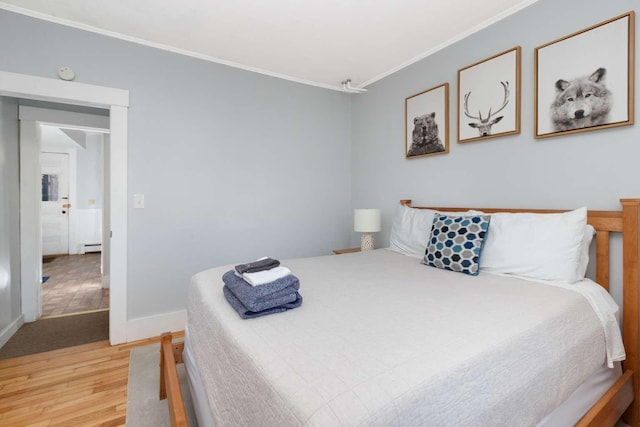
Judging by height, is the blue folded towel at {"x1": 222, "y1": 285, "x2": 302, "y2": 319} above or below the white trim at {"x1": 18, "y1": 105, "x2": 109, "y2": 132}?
below

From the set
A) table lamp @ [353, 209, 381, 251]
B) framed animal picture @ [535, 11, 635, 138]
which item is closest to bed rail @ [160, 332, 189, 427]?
table lamp @ [353, 209, 381, 251]

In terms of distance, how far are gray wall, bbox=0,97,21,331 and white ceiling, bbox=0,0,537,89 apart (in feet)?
3.30

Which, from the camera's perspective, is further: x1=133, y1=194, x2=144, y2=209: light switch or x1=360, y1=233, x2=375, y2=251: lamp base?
x1=360, y1=233, x2=375, y2=251: lamp base

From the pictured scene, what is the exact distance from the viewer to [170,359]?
4.90 ft

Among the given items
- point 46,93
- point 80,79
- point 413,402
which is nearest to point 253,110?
point 80,79

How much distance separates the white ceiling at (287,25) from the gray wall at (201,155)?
160 mm

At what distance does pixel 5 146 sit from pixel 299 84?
271 centimetres

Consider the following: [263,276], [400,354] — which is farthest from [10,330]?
[400,354]

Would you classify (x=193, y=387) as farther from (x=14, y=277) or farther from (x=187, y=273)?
(x=14, y=277)

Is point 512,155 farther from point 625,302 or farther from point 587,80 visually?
point 625,302

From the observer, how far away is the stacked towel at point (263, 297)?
1195 millimetres

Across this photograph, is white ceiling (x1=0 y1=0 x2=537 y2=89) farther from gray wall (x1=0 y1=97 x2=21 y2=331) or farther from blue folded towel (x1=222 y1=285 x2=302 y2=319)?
blue folded towel (x1=222 y1=285 x2=302 y2=319)

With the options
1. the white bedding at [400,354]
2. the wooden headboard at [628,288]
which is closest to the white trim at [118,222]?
the white bedding at [400,354]

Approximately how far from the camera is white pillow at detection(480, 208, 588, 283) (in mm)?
1609
